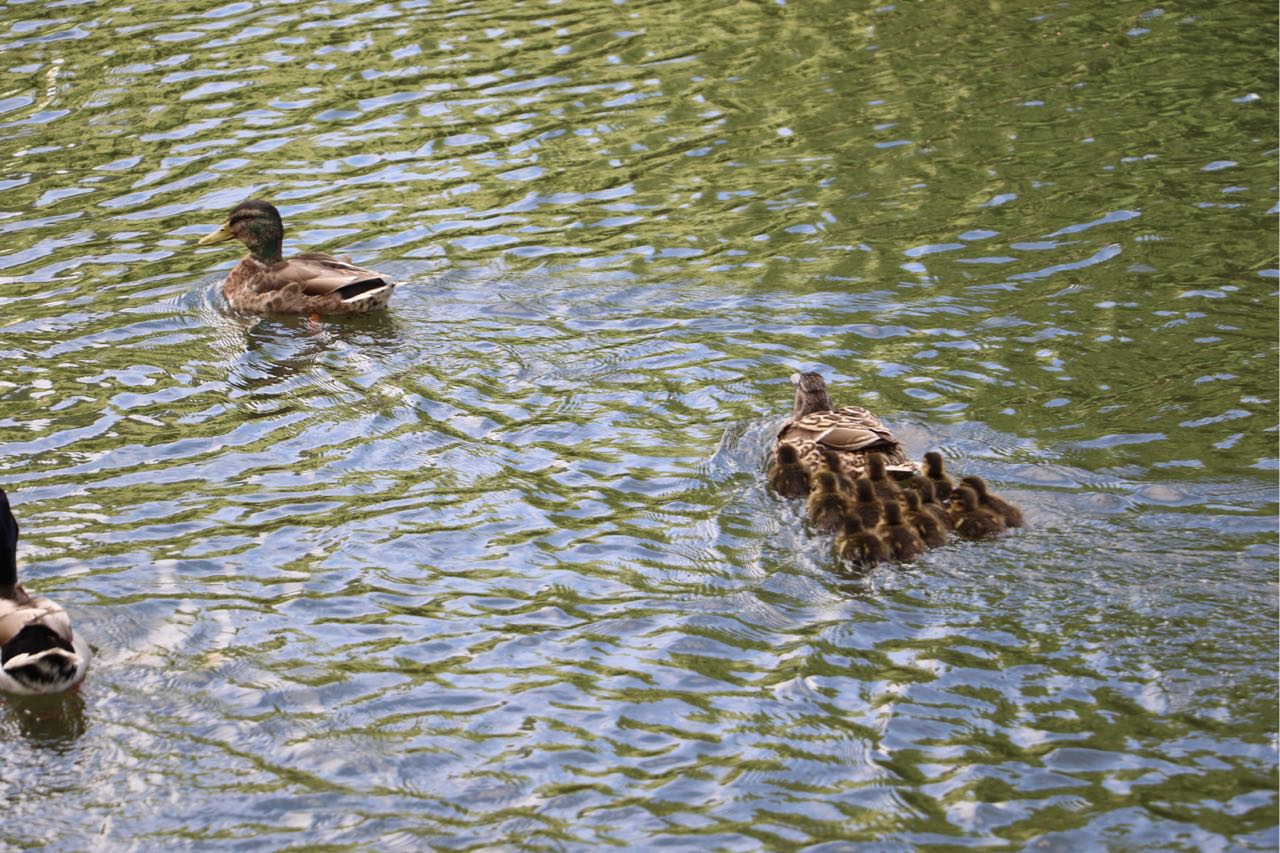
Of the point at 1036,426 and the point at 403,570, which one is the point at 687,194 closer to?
the point at 1036,426

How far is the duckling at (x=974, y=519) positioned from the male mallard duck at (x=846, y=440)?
575mm

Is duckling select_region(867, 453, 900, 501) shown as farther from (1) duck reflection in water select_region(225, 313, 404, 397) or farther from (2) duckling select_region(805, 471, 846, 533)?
(1) duck reflection in water select_region(225, 313, 404, 397)

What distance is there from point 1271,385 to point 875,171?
4792mm

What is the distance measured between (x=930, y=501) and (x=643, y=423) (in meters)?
2.12

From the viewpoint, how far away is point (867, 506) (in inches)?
320

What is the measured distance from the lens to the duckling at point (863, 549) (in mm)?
7812

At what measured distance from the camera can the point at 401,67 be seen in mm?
16938

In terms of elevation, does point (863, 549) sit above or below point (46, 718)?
below

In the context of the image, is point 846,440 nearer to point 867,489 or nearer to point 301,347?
point 867,489

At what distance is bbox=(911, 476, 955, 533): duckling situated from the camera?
8.14m

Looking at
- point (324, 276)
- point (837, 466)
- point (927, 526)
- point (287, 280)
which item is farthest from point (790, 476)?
point (287, 280)

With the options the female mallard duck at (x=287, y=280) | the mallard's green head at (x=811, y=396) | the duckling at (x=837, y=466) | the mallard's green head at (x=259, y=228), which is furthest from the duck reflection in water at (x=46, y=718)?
the mallard's green head at (x=259, y=228)

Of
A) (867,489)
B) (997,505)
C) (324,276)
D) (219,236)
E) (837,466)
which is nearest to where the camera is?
(997,505)

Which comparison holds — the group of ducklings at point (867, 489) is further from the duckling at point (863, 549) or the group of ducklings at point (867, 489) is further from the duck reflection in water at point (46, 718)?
the duck reflection in water at point (46, 718)
